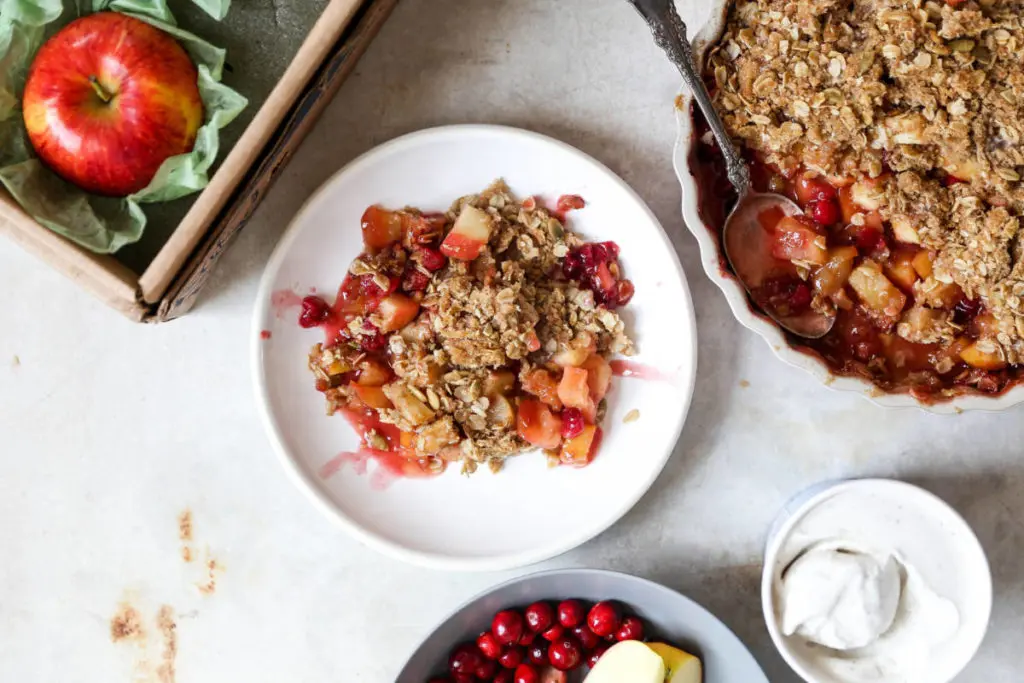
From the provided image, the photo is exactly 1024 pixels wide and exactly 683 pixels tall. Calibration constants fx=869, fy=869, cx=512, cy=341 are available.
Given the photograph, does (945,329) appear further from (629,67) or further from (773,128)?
(629,67)

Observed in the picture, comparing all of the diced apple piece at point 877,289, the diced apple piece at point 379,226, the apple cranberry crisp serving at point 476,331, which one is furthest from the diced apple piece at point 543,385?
the diced apple piece at point 877,289

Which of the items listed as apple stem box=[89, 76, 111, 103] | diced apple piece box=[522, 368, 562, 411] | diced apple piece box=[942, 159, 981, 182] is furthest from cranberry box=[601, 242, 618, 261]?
apple stem box=[89, 76, 111, 103]

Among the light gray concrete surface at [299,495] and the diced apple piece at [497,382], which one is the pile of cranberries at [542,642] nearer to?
the light gray concrete surface at [299,495]

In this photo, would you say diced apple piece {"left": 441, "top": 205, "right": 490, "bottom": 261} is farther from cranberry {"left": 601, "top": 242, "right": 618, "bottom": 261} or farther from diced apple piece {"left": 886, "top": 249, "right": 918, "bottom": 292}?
diced apple piece {"left": 886, "top": 249, "right": 918, "bottom": 292}

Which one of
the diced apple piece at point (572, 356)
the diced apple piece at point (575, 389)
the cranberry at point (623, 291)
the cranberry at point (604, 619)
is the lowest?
the cranberry at point (604, 619)

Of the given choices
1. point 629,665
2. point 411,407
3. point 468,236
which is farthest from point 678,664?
point 468,236
